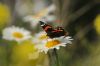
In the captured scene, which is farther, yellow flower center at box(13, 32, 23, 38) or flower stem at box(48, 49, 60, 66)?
yellow flower center at box(13, 32, 23, 38)

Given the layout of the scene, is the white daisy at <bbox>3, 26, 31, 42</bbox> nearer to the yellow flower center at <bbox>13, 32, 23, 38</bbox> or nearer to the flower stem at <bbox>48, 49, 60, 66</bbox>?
the yellow flower center at <bbox>13, 32, 23, 38</bbox>

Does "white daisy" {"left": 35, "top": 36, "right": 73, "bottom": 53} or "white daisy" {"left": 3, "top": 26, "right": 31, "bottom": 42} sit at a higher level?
"white daisy" {"left": 3, "top": 26, "right": 31, "bottom": 42}

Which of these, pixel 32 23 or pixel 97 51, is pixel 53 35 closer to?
pixel 97 51

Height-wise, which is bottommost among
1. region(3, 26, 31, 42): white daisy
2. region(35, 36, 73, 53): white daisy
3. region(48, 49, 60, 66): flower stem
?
region(48, 49, 60, 66): flower stem

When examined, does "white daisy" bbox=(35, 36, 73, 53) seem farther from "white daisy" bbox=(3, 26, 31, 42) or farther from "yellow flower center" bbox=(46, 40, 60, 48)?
"white daisy" bbox=(3, 26, 31, 42)

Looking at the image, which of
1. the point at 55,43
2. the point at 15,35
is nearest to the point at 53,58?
the point at 55,43

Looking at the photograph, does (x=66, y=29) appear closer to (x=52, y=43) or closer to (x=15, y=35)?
(x=15, y=35)

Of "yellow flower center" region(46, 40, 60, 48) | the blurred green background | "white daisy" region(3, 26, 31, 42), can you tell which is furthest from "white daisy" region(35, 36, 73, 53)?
"white daisy" region(3, 26, 31, 42)

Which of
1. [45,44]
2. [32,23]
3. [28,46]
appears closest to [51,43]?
[45,44]

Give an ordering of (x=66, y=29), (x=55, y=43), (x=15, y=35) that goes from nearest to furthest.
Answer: (x=55, y=43) < (x=15, y=35) < (x=66, y=29)
